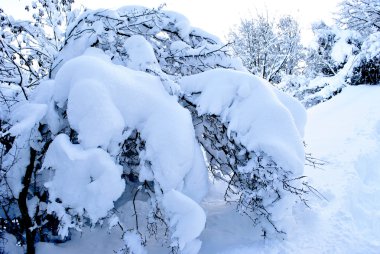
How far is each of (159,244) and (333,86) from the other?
Result: 7.65 meters

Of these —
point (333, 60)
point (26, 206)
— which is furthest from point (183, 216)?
point (333, 60)

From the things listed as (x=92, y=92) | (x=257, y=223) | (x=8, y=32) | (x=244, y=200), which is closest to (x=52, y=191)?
(x=92, y=92)

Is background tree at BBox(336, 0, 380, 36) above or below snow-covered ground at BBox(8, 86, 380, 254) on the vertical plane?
above

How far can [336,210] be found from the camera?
4.18 metres

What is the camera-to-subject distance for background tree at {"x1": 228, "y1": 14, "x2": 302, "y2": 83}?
1869 cm

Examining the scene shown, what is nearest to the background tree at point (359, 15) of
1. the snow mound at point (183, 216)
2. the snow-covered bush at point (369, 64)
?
the snow-covered bush at point (369, 64)

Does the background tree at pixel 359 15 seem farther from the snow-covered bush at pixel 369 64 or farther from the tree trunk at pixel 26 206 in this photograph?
the tree trunk at pixel 26 206

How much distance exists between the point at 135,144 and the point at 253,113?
1.21 m

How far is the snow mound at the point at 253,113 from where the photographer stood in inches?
137

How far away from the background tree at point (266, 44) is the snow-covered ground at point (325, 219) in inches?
515

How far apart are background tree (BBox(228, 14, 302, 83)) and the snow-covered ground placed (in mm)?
13077

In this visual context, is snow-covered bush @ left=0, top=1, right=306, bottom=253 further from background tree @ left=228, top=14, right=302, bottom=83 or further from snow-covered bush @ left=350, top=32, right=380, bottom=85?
background tree @ left=228, top=14, right=302, bottom=83

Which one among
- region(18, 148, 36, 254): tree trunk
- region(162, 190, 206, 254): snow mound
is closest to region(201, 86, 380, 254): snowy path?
region(162, 190, 206, 254): snow mound

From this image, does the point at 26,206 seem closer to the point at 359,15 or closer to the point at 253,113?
the point at 253,113
